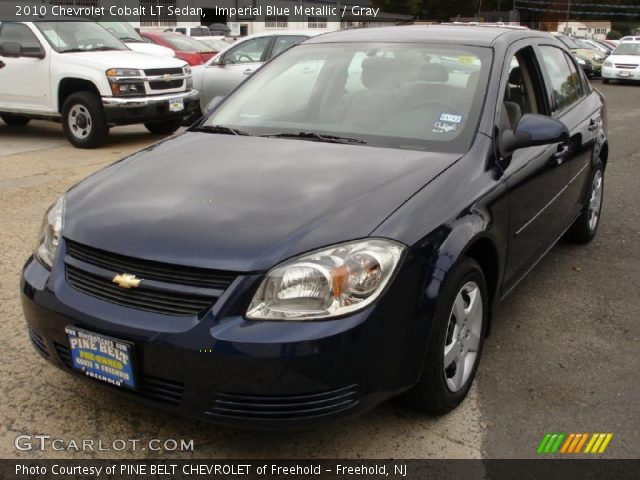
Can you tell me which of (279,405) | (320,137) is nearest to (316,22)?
(320,137)

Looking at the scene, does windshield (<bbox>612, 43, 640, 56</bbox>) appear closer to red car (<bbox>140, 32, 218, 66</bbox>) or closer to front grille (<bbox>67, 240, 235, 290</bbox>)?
red car (<bbox>140, 32, 218, 66</bbox>)

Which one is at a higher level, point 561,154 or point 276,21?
point 276,21

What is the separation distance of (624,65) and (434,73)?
22214mm

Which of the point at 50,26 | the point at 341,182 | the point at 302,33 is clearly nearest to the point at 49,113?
the point at 50,26

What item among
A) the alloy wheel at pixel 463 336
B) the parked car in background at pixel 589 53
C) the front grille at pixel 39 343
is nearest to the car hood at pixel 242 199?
the front grille at pixel 39 343

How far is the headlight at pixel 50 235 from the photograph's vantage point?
287cm

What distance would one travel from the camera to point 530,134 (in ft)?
10.8

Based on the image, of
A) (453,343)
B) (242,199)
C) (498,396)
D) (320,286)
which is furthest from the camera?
(498,396)

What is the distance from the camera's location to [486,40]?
3.76 meters

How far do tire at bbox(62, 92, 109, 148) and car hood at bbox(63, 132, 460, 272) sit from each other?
636 centimetres

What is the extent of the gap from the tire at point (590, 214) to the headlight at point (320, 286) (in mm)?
3136

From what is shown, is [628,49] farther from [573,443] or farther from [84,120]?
[573,443]

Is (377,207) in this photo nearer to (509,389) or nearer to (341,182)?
(341,182)

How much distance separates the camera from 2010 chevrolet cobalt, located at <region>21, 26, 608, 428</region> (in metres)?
2.37
